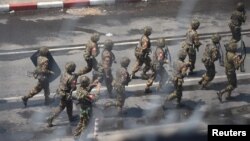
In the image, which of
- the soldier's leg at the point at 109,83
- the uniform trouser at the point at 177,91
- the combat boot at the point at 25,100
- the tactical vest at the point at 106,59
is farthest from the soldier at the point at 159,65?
the combat boot at the point at 25,100

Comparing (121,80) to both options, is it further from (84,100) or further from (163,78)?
(163,78)

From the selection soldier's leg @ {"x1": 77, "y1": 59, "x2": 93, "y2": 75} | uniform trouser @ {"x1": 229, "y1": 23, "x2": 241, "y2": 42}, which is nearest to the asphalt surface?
soldier's leg @ {"x1": 77, "y1": 59, "x2": 93, "y2": 75}

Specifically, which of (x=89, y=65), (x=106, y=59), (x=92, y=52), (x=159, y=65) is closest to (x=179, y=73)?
(x=159, y=65)

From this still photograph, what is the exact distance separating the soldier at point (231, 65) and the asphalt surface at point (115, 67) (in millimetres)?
401

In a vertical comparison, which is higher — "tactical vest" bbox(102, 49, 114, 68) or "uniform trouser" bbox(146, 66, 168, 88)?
"tactical vest" bbox(102, 49, 114, 68)

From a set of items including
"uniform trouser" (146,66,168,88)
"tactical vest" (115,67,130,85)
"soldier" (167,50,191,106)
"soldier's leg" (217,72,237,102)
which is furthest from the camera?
"uniform trouser" (146,66,168,88)

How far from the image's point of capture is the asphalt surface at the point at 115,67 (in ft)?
43.3

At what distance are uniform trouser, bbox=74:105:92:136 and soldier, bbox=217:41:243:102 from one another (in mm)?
3938

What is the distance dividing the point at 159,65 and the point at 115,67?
216cm

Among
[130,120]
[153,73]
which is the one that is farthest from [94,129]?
[153,73]

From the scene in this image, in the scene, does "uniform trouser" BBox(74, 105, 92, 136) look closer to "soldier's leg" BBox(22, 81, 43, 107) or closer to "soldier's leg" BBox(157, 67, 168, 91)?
"soldier's leg" BBox(22, 81, 43, 107)

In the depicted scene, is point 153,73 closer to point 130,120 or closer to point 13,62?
point 130,120

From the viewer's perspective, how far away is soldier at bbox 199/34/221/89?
1411 centimetres

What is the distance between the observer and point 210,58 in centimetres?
1422
